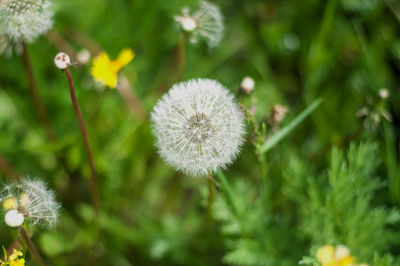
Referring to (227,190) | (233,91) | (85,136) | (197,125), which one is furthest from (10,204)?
(233,91)

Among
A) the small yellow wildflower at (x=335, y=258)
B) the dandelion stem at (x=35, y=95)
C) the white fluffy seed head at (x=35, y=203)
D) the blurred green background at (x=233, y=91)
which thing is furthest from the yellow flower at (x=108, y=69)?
the small yellow wildflower at (x=335, y=258)

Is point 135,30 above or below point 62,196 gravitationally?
above

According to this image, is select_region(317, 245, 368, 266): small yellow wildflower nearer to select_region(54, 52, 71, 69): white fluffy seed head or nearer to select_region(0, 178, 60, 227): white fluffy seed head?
select_region(0, 178, 60, 227): white fluffy seed head

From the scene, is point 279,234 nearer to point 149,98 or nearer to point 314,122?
point 314,122

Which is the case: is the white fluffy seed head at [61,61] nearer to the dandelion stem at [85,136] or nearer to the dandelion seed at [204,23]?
the dandelion stem at [85,136]

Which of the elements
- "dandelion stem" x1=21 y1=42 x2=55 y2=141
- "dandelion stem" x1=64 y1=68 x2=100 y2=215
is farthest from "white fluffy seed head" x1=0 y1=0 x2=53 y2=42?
"dandelion stem" x1=64 y1=68 x2=100 y2=215

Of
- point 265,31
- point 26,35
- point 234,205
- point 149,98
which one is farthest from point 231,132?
point 265,31

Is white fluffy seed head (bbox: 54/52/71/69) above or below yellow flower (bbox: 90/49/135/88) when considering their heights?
below
